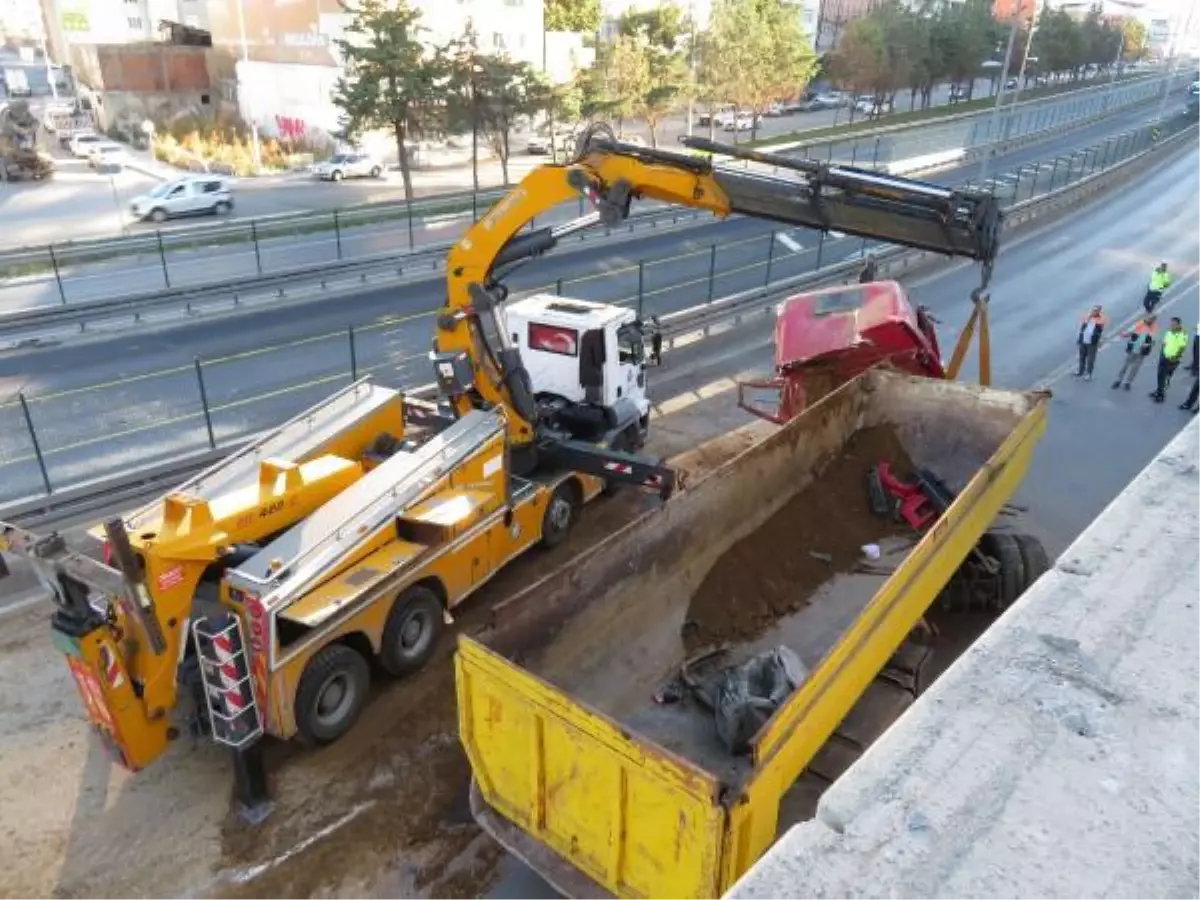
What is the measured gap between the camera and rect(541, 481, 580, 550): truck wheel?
10758mm

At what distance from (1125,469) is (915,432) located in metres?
4.17

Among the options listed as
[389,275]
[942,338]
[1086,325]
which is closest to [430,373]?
[389,275]

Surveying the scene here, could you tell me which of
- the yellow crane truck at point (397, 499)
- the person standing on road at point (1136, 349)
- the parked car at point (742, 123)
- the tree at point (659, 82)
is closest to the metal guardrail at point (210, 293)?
the yellow crane truck at point (397, 499)

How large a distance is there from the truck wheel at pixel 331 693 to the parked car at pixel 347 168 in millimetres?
39939

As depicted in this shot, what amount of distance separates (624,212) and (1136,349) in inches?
413

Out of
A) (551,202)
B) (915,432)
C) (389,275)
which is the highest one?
(551,202)

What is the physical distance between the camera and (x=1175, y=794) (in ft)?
7.14

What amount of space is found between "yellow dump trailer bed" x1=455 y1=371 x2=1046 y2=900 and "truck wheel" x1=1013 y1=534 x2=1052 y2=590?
73cm

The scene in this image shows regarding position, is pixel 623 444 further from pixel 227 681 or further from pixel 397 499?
pixel 227 681

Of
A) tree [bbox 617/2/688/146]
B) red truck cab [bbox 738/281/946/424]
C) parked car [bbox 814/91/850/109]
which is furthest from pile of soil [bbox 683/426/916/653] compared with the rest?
parked car [bbox 814/91/850/109]

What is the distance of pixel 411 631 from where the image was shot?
341 inches

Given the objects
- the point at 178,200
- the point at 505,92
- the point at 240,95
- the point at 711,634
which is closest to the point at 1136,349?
the point at 711,634

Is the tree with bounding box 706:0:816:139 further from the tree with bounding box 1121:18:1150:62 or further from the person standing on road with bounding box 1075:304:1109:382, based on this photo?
the tree with bounding box 1121:18:1150:62

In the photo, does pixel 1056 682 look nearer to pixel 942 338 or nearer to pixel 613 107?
pixel 942 338
